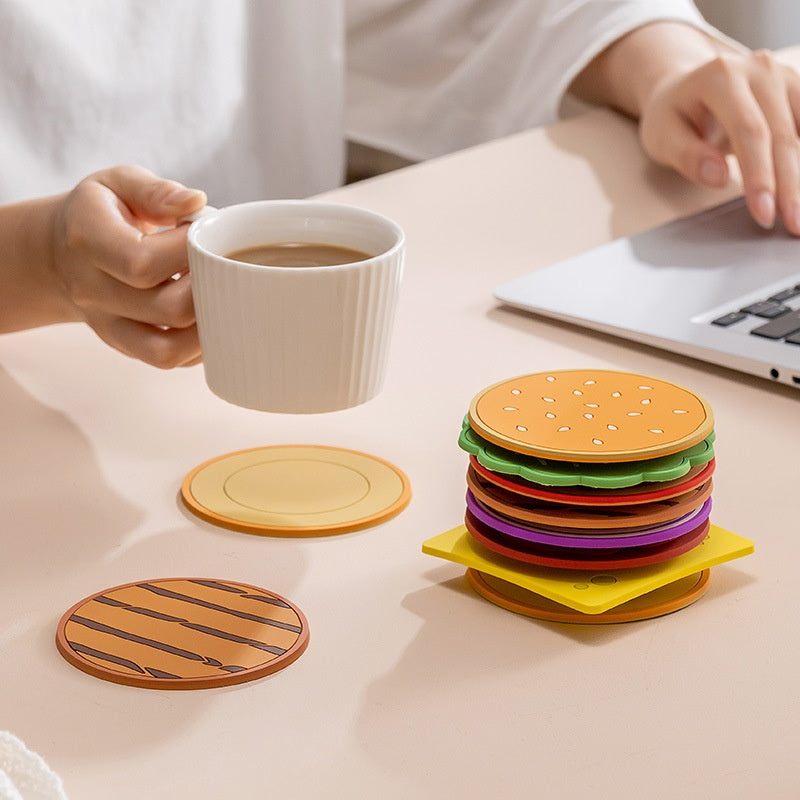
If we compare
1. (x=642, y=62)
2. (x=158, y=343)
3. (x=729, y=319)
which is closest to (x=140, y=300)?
(x=158, y=343)

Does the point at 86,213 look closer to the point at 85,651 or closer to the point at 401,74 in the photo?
the point at 85,651

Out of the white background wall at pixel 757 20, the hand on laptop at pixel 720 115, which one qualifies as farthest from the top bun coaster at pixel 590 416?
the white background wall at pixel 757 20

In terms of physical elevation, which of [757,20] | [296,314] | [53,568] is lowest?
[757,20]

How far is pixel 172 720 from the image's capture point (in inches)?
15.6

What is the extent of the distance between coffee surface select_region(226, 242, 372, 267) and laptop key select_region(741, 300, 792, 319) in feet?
0.97

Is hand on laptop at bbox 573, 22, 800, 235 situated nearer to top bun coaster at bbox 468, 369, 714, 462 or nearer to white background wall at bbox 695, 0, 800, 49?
top bun coaster at bbox 468, 369, 714, 462

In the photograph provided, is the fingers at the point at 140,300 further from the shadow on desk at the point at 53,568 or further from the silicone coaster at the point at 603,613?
the silicone coaster at the point at 603,613

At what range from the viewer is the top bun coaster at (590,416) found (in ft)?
1.46

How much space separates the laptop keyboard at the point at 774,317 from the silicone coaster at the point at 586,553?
0.26 metres

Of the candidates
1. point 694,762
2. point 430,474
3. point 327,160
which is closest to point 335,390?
point 430,474

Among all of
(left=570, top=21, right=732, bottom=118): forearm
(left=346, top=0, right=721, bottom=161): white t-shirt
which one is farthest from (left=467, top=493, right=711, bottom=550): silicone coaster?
(left=346, top=0, right=721, bottom=161): white t-shirt

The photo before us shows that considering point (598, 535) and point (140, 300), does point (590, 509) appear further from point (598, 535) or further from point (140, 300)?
point (140, 300)

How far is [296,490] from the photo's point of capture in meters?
0.55

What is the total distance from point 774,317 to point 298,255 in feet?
1.06
